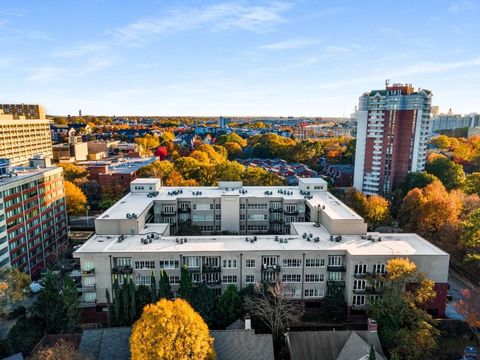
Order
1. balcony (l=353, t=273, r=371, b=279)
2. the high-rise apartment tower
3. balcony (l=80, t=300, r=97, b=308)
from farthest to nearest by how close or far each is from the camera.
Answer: the high-rise apartment tower < balcony (l=80, t=300, r=97, b=308) < balcony (l=353, t=273, r=371, b=279)

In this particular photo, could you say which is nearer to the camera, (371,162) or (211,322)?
(211,322)

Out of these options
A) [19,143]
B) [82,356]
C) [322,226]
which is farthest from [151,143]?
[82,356]

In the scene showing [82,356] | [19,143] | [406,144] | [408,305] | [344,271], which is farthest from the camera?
[19,143]

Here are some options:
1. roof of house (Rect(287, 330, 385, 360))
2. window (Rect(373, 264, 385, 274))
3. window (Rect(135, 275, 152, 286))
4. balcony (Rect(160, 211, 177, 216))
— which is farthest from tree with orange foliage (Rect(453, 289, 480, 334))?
balcony (Rect(160, 211, 177, 216))

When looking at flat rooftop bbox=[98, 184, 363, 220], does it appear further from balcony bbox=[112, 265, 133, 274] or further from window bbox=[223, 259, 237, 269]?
window bbox=[223, 259, 237, 269]

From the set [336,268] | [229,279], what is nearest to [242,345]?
[229,279]

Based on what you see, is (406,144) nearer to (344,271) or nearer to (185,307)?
(344,271)

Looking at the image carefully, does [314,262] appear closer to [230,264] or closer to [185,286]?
[230,264]
